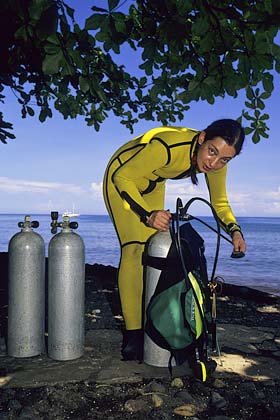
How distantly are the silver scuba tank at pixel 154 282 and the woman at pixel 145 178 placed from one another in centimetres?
12

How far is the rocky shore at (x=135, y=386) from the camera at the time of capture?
237cm

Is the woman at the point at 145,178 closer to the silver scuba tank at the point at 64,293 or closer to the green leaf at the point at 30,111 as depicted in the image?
the silver scuba tank at the point at 64,293

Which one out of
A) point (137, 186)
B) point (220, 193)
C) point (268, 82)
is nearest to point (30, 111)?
point (137, 186)

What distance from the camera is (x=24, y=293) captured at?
320cm

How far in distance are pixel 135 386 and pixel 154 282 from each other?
28.0 inches

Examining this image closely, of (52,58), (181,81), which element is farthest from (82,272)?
(181,81)

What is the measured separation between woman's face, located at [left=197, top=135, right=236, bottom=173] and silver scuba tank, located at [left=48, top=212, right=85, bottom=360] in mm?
1110

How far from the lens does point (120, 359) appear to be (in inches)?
127

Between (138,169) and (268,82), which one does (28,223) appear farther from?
(268,82)

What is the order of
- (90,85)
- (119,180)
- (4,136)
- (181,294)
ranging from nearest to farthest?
1. (181,294)
2. (119,180)
3. (90,85)
4. (4,136)

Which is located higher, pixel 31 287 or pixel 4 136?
pixel 4 136

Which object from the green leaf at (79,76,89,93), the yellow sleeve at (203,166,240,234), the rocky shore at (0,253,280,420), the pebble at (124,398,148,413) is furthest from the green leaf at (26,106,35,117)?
the pebble at (124,398,148,413)

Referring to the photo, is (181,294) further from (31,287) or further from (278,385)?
(31,287)

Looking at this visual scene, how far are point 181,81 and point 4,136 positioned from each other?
2849 millimetres
